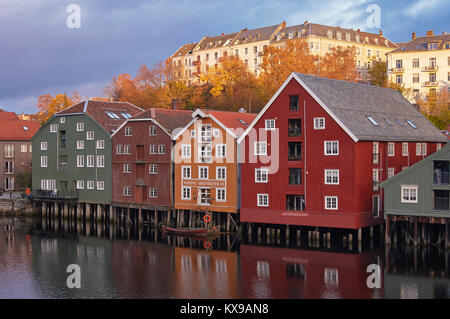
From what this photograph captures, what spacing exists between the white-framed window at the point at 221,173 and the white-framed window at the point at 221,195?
1.04 m

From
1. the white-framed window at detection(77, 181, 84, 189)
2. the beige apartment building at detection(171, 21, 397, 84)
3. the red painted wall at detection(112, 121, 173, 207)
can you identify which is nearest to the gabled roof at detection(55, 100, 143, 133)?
the red painted wall at detection(112, 121, 173, 207)

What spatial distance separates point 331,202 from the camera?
1993 inches

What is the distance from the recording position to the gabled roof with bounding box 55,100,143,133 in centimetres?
6975

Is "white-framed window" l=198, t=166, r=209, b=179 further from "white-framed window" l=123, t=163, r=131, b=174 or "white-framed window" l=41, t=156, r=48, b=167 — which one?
"white-framed window" l=41, t=156, r=48, b=167

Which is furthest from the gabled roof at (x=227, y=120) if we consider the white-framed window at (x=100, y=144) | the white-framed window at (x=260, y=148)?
the white-framed window at (x=100, y=144)

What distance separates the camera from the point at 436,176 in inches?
1825

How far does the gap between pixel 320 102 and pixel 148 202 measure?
71.7 feet

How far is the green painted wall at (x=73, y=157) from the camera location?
6856 cm

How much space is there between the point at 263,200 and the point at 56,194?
2786 centimetres

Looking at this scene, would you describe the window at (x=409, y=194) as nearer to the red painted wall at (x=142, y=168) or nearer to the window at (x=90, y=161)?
the red painted wall at (x=142, y=168)

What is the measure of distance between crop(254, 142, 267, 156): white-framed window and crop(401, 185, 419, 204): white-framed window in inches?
465

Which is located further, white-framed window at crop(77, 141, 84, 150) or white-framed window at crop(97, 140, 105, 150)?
white-framed window at crop(77, 141, 84, 150)
